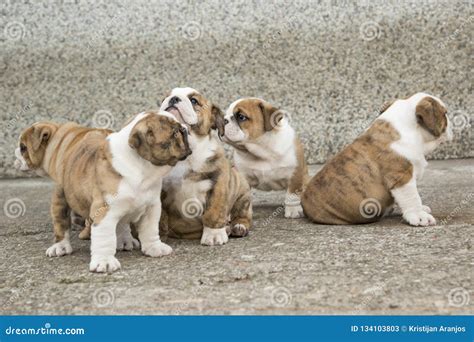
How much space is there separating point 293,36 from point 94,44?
277 cm

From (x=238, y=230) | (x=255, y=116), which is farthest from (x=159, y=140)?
(x=255, y=116)

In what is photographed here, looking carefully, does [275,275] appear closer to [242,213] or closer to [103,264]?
[103,264]

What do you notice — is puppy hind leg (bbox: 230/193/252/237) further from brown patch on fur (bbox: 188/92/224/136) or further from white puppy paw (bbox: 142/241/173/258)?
white puppy paw (bbox: 142/241/173/258)

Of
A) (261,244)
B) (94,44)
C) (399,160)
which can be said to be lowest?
(261,244)

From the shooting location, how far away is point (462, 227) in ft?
14.8

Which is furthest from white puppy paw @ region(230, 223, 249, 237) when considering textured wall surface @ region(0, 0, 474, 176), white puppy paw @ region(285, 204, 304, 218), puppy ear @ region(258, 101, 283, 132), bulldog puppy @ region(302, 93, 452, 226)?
textured wall surface @ region(0, 0, 474, 176)

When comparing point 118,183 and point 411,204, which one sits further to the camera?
point 411,204

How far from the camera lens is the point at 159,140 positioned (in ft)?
12.9

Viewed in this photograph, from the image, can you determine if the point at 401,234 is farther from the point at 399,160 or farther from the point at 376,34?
the point at 376,34

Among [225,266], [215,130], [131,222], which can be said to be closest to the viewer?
[225,266]

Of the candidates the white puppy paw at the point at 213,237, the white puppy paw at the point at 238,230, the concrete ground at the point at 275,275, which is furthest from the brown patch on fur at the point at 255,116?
the white puppy paw at the point at 213,237

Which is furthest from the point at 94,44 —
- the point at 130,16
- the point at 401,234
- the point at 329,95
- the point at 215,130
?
the point at 401,234

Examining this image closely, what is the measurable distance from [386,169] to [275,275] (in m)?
1.58

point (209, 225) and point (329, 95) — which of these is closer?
point (209, 225)
